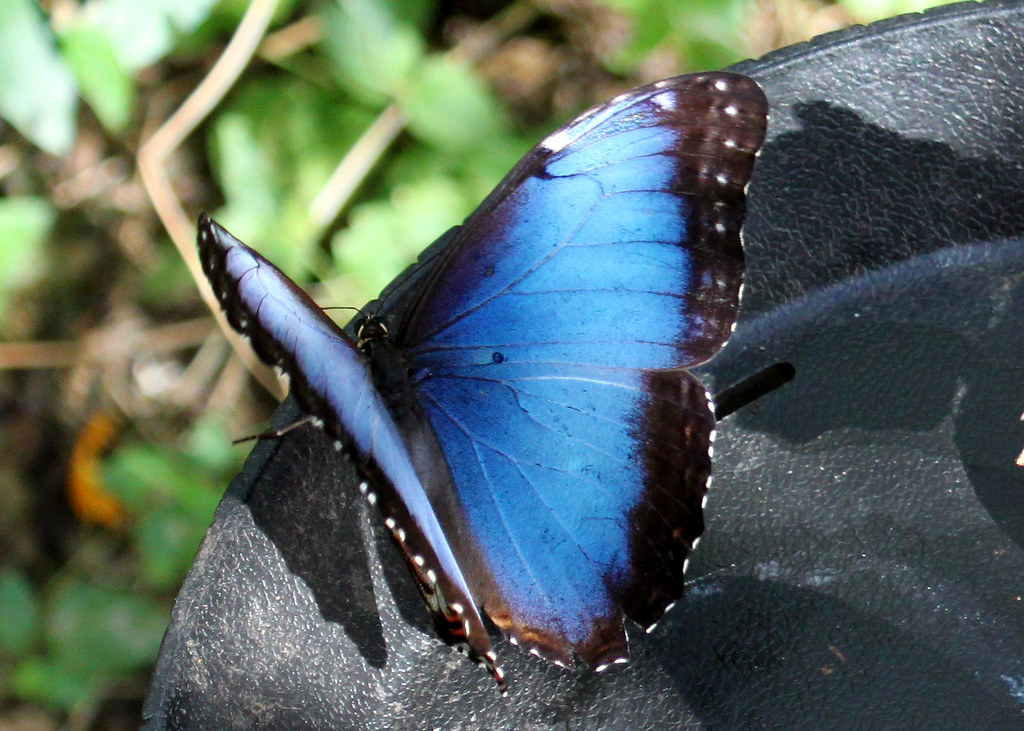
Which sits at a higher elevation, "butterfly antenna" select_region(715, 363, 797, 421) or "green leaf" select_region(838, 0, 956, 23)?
"green leaf" select_region(838, 0, 956, 23)

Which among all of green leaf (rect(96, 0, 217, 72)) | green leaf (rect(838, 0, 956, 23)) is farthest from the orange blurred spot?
green leaf (rect(838, 0, 956, 23))

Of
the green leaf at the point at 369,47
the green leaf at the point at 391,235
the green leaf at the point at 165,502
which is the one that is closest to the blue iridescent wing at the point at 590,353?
the green leaf at the point at 391,235

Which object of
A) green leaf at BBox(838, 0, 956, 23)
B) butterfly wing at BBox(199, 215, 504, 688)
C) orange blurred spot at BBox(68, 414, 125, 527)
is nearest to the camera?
butterfly wing at BBox(199, 215, 504, 688)

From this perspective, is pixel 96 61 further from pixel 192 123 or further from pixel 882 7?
pixel 882 7

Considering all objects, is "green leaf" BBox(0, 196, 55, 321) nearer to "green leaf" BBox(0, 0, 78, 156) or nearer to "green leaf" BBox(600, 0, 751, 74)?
"green leaf" BBox(0, 0, 78, 156)

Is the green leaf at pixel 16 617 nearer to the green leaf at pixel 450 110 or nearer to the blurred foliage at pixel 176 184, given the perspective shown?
the blurred foliage at pixel 176 184

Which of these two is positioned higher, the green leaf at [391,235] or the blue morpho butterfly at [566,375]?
the green leaf at [391,235]
